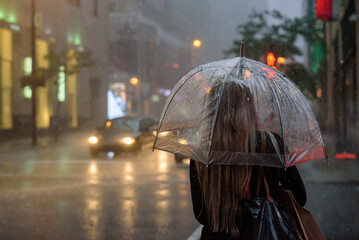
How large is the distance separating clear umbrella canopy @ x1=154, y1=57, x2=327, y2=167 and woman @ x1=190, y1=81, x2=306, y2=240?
0.03 m

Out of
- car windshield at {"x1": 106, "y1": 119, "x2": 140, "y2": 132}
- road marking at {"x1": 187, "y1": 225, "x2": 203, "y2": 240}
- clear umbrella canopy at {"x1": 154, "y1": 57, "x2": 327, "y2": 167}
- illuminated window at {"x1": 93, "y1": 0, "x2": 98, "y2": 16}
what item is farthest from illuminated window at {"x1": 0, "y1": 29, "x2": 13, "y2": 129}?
clear umbrella canopy at {"x1": 154, "y1": 57, "x2": 327, "y2": 167}

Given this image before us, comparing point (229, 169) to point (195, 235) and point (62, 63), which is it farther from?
point (62, 63)

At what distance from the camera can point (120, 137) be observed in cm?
1798

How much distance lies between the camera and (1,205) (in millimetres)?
8812

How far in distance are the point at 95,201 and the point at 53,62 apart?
2002 cm

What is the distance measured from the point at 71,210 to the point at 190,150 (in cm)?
575

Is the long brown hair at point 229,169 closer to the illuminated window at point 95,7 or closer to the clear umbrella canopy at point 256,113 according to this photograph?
the clear umbrella canopy at point 256,113

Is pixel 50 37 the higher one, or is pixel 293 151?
pixel 50 37

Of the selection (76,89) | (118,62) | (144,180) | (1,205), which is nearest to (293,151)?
(1,205)

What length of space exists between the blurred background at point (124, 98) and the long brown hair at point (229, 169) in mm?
3852

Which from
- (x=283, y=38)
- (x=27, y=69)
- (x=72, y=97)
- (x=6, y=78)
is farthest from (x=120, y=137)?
(x=72, y=97)

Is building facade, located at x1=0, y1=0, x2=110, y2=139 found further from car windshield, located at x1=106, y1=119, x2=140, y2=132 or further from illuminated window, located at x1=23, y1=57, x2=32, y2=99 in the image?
car windshield, located at x1=106, y1=119, x2=140, y2=132

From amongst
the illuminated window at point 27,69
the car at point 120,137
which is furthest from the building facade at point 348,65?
the illuminated window at point 27,69

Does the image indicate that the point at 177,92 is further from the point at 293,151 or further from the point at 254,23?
the point at 254,23
